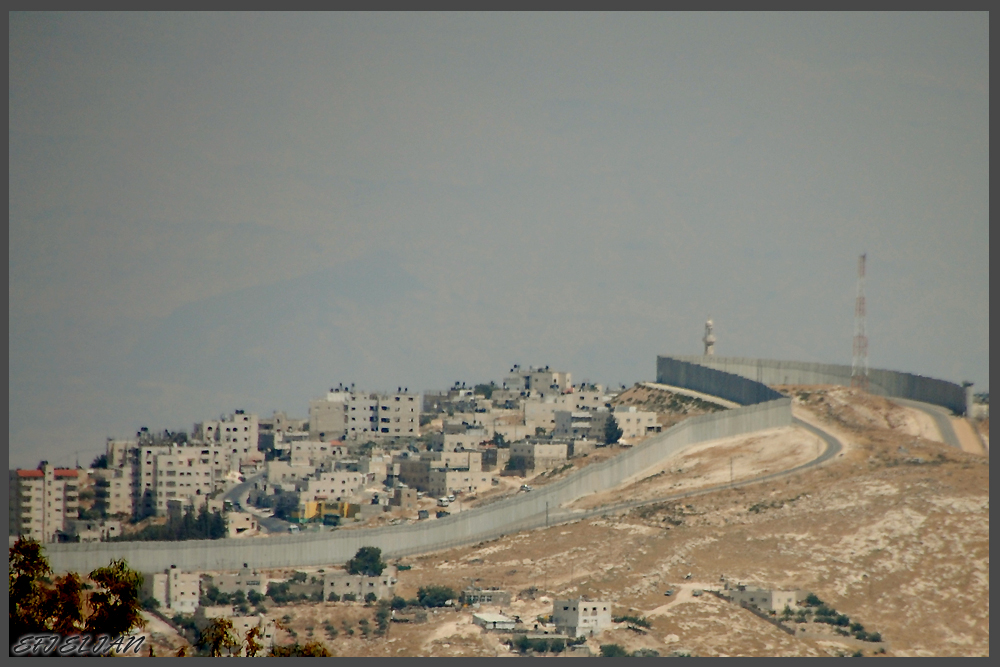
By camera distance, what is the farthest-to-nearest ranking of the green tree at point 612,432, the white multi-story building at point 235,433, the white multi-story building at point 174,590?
the white multi-story building at point 235,433 < the green tree at point 612,432 < the white multi-story building at point 174,590

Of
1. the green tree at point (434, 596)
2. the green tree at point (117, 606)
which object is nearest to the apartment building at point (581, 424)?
the green tree at point (434, 596)

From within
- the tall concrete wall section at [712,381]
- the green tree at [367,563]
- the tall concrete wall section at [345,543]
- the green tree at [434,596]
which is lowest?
the green tree at [434,596]

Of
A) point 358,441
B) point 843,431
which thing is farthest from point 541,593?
point 358,441

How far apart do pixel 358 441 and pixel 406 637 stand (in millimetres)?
63441

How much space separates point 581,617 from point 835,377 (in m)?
61.7

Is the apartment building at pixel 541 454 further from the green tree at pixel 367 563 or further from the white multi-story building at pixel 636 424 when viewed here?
the green tree at pixel 367 563

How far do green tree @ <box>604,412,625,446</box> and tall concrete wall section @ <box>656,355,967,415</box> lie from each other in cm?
1247

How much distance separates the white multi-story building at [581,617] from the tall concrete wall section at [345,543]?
14797 mm

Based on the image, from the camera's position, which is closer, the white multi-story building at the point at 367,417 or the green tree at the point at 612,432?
the green tree at the point at 612,432

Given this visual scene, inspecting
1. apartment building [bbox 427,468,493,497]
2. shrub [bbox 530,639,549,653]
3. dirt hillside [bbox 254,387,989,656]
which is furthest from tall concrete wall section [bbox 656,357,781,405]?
shrub [bbox 530,639,549,653]

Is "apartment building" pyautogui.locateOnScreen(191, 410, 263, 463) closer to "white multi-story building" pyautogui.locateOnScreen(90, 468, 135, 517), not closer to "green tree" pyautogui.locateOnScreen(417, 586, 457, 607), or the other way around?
"white multi-story building" pyautogui.locateOnScreen(90, 468, 135, 517)

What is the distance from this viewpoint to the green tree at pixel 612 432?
113 meters

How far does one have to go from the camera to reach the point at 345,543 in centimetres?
7850

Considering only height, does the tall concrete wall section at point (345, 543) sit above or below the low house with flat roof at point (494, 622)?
above
